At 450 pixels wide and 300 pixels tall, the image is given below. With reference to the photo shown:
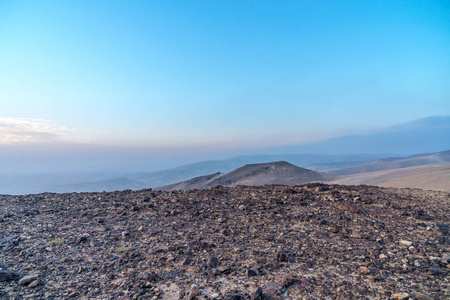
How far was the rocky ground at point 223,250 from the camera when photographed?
3.66m

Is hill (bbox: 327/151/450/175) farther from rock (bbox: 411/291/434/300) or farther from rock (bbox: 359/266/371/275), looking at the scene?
rock (bbox: 411/291/434/300)

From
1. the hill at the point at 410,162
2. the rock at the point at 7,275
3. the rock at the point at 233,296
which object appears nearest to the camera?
the rock at the point at 233,296

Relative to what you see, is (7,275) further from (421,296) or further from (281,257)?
(421,296)

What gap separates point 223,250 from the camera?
4.82m

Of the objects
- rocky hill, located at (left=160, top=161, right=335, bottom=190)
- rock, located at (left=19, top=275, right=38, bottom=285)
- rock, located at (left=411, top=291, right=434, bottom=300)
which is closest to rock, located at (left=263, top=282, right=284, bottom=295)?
rock, located at (left=411, top=291, right=434, bottom=300)

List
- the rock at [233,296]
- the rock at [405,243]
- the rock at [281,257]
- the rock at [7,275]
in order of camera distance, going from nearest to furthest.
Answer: the rock at [233,296] → the rock at [7,275] → the rock at [281,257] → the rock at [405,243]

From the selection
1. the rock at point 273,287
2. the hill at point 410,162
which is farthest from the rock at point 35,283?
the hill at point 410,162

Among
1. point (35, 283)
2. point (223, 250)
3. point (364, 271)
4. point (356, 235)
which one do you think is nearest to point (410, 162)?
point (356, 235)

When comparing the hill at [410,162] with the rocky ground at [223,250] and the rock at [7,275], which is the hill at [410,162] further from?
the rock at [7,275]

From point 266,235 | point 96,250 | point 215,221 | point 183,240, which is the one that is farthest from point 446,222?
point 96,250

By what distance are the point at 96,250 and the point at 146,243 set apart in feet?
3.19

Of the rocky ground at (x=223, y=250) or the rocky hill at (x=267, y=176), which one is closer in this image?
the rocky ground at (x=223, y=250)

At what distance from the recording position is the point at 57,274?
400 cm

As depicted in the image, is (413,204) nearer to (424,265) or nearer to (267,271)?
(424,265)
